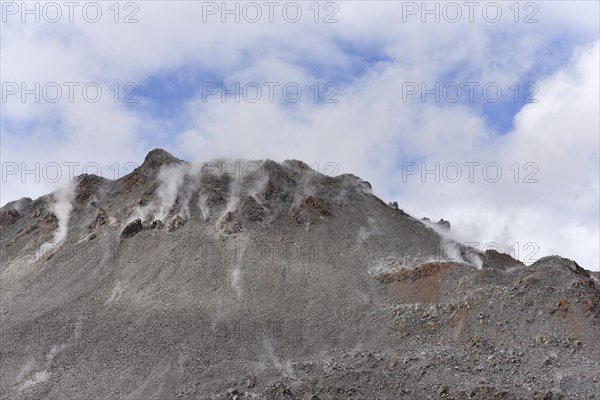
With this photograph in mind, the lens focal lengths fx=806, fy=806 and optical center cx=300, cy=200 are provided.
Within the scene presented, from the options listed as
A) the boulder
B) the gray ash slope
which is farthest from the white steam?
the boulder

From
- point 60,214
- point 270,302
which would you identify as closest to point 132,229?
point 60,214

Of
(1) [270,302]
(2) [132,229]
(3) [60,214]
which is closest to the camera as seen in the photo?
(1) [270,302]

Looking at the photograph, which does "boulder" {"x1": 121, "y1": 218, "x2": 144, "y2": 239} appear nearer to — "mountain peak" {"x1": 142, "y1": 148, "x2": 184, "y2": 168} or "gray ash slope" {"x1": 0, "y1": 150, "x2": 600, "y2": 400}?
"gray ash slope" {"x1": 0, "y1": 150, "x2": 600, "y2": 400}

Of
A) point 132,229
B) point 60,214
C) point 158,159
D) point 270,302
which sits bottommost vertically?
point 270,302

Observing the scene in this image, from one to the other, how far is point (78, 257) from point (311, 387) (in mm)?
30592

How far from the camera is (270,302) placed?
5919 centimetres

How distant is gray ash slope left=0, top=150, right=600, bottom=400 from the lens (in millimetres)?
48250

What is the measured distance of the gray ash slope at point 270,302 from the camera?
4825cm

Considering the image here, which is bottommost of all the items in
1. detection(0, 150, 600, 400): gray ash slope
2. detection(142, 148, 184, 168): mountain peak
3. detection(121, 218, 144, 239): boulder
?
detection(0, 150, 600, 400): gray ash slope

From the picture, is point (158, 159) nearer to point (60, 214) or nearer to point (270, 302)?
point (60, 214)

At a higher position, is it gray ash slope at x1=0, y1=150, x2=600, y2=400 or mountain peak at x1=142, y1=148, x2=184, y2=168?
mountain peak at x1=142, y1=148, x2=184, y2=168

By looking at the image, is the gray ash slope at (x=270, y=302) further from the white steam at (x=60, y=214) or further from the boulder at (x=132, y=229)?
the white steam at (x=60, y=214)

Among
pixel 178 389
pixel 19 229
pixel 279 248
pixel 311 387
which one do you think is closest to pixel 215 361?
pixel 178 389

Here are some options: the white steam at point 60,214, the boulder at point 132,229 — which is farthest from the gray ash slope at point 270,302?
the white steam at point 60,214
